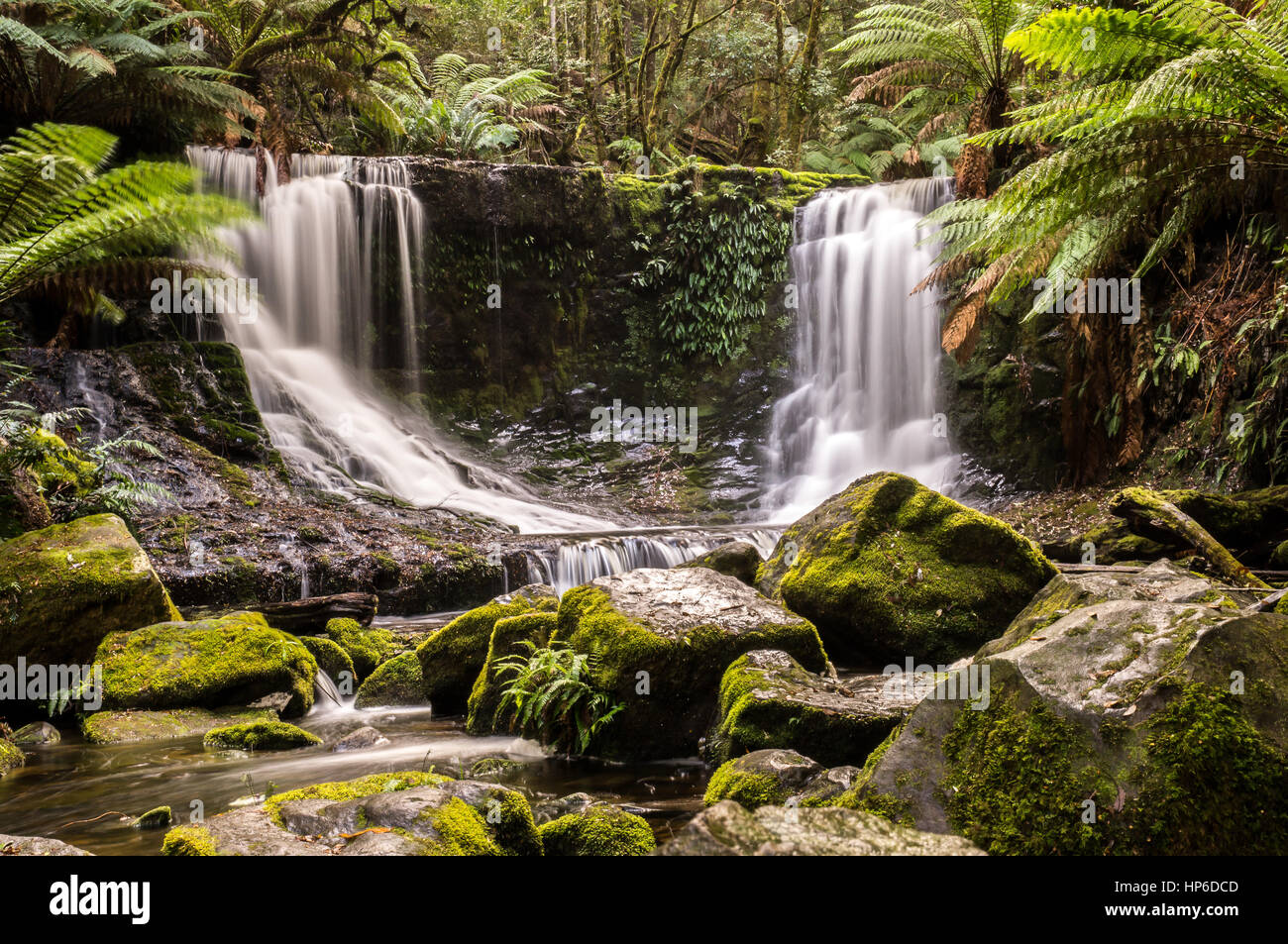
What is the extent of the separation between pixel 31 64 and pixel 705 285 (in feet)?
31.3

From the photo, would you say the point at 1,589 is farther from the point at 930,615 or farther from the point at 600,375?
the point at 600,375

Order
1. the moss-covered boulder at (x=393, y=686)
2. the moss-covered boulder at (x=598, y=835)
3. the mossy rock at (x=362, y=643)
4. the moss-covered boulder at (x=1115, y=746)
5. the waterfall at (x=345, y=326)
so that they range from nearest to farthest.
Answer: the moss-covered boulder at (x=1115, y=746) → the moss-covered boulder at (x=598, y=835) → the moss-covered boulder at (x=393, y=686) → the mossy rock at (x=362, y=643) → the waterfall at (x=345, y=326)

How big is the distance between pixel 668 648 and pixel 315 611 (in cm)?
360

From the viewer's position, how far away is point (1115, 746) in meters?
2.15

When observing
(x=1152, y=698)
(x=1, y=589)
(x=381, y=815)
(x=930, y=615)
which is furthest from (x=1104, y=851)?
(x=1, y=589)

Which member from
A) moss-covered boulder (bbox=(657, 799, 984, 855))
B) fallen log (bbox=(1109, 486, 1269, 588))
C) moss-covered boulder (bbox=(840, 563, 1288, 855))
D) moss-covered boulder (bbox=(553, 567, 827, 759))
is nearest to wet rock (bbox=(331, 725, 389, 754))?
moss-covered boulder (bbox=(553, 567, 827, 759))

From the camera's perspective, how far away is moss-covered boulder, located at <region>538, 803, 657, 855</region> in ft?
8.47

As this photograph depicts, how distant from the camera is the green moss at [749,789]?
9.37 feet

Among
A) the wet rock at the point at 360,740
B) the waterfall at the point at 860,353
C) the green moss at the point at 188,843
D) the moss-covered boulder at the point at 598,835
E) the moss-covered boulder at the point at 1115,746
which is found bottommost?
the wet rock at the point at 360,740

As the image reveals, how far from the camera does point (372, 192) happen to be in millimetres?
12555

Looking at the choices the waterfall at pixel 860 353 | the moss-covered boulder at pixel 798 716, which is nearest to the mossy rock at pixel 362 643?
the moss-covered boulder at pixel 798 716

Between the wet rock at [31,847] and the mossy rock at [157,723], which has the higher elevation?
the wet rock at [31,847]

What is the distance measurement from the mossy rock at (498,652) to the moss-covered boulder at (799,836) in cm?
299

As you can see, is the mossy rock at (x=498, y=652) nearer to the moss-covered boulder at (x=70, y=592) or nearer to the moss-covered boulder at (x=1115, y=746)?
the moss-covered boulder at (x=70, y=592)
